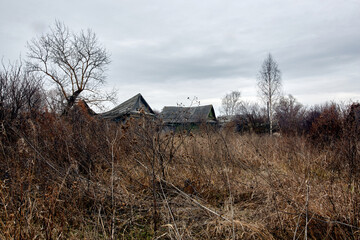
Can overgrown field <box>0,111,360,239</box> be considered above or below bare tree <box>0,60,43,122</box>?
below

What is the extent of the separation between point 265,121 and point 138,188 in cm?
1621

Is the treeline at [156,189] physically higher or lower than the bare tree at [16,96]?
lower

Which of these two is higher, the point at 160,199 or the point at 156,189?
the point at 156,189

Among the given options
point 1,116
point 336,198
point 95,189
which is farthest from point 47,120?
point 336,198

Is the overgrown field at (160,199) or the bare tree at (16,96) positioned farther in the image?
the bare tree at (16,96)

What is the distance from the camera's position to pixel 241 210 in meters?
3.10

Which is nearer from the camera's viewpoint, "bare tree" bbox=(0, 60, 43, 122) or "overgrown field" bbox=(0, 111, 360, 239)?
"overgrown field" bbox=(0, 111, 360, 239)

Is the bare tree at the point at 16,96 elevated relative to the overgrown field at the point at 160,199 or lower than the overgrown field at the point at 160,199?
elevated

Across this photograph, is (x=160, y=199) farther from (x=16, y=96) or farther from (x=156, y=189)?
(x=16, y=96)

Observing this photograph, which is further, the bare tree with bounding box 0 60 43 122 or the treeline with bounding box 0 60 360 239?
the bare tree with bounding box 0 60 43 122

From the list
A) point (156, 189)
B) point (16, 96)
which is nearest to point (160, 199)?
point (156, 189)

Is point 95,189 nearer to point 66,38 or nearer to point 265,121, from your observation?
point 265,121

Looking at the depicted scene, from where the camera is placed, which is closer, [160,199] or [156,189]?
[160,199]

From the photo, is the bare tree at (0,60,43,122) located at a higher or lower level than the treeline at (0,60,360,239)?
higher
